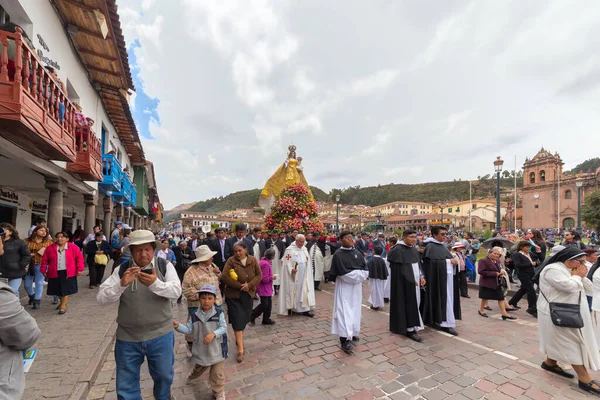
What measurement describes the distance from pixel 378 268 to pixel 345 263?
1.99 meters

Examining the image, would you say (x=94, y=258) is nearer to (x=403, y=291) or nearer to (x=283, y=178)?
(x=283, y=178)

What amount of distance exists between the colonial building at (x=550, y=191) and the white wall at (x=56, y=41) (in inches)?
2586

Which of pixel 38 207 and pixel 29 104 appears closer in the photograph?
pixel 29 104

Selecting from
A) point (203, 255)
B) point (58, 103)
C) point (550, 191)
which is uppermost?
point (550, 191)

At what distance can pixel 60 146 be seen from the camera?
5.35 m

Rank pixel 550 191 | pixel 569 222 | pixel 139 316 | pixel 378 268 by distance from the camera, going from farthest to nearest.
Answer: pixel 550 191, pixel 569 222, pixel 378 268, pixel 139 316

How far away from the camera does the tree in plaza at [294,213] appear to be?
1064cm

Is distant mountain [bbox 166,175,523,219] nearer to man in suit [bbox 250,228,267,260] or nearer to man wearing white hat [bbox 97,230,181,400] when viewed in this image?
man in suit [bbox 250,228,267,260]

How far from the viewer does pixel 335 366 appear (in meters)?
3.95

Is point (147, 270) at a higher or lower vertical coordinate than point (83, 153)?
lower

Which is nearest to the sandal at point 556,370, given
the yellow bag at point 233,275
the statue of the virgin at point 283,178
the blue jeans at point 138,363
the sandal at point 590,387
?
the sandal at point 590,387

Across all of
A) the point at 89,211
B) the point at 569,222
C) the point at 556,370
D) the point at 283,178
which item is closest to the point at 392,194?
the point at 569,222

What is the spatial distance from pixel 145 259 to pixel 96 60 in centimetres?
1000

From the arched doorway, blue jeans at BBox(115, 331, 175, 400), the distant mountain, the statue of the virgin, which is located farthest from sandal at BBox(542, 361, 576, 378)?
the distant mountain
